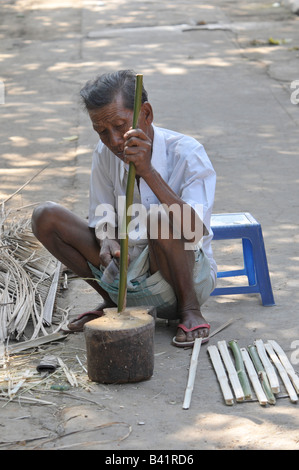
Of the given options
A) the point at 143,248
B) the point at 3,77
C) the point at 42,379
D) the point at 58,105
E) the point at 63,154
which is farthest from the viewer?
the point at 3,77

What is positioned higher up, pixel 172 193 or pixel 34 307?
pixel 172 193

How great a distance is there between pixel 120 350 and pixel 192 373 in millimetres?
270

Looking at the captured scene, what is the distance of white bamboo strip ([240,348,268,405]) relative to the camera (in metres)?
2.55

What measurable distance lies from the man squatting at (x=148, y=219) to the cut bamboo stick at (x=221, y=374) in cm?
13

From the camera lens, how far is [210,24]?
31.3ft

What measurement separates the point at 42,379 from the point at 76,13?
888cm

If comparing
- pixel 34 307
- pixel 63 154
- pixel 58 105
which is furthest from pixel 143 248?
pixel 58 105

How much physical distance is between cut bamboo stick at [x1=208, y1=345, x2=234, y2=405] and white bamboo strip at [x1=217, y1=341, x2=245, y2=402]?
0.02 m

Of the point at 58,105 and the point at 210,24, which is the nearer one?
the point at 58,105

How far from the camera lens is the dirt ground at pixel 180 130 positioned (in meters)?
2.42

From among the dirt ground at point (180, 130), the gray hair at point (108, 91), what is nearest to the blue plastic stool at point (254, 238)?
the dirt ground at point (180, 130)

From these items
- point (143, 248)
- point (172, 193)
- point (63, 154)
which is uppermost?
point (172, 193)

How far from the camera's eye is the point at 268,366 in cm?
275
